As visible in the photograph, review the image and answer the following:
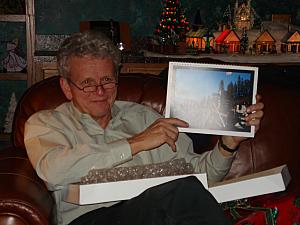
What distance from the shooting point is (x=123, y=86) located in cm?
183

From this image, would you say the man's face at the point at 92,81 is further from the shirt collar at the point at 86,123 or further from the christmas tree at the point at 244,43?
the christmas tree at the point at 244,43

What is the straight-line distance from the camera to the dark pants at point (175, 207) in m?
1.11

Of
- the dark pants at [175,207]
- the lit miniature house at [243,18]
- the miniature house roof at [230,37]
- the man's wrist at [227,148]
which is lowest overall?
the dark pants at [175,207]

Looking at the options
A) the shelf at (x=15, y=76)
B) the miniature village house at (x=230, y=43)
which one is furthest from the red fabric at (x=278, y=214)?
the shelf at (x=15, y=76)

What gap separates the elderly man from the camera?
117 cm

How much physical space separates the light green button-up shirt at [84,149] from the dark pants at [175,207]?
6.8 inches

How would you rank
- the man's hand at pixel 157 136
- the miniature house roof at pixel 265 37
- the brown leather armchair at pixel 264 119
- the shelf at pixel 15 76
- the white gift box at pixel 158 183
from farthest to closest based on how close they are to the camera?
1. the shelf at pixel 15 76
2. the miniature house roof at pixel 265 37
3. the brown leather armchair at pixel 264 119
4. the man's hand at pixel 157 136
5. the white gift box at pixel 158 183

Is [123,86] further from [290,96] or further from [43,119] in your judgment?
[290,96]

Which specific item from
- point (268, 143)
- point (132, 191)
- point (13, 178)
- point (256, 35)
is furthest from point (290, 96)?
point (256, 35)

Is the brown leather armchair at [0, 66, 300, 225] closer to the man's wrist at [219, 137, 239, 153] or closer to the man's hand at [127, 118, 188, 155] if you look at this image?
the man's wrist at [219, 137, 239, 153]

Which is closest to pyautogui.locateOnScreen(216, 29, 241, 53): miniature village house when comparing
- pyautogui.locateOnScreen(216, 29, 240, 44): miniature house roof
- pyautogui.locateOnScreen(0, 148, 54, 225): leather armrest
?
pyautogui.locateOnScreen(216, 29, 240, 44): miniature house roof

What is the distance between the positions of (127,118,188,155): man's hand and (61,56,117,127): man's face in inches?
7.8

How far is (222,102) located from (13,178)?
2.14 feet

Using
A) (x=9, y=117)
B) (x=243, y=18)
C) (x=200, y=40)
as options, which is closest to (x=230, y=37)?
(x=200, y=40)
